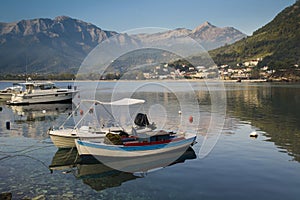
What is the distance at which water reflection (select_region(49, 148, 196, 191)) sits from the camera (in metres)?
15.7

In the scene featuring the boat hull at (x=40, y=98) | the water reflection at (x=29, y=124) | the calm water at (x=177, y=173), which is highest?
the boat hull at (x=40, y=98)

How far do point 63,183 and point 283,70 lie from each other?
550 ft

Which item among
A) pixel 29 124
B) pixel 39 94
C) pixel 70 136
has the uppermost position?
pixel 39 94

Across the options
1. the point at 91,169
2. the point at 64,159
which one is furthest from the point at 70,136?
the point at 91,169

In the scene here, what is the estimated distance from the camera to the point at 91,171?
17.5 metres

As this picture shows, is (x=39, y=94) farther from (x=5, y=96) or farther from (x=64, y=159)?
(x=64, y=159)

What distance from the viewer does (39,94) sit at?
56.2m

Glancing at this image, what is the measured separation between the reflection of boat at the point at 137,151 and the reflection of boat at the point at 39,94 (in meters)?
40.3

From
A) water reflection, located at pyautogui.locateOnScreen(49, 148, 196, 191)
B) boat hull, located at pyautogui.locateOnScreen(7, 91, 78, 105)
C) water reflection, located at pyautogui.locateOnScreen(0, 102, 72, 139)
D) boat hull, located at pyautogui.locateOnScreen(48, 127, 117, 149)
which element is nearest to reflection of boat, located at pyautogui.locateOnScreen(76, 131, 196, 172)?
water reflection, located at pyautogui.locateOnScreen(49, 148, 196, 191)

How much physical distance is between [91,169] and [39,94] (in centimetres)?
4220

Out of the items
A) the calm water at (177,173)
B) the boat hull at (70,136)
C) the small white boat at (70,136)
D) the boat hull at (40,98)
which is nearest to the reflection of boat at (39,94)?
the boat hull at (40,98)

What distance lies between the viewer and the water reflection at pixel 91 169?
51.6 feet

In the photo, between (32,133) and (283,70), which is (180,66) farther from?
(283,70)

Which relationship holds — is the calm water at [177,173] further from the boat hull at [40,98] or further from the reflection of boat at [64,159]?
the boat hull at [40,98]
